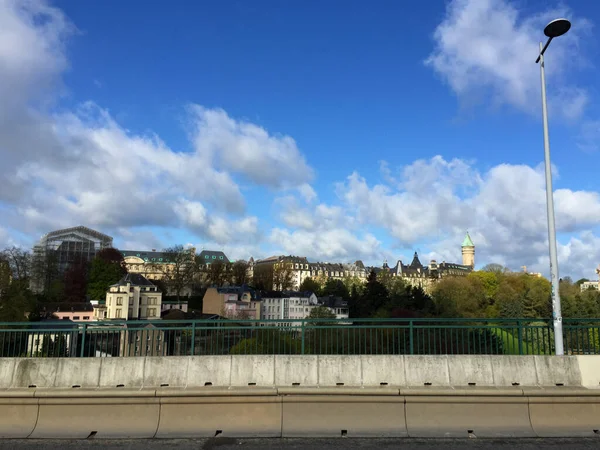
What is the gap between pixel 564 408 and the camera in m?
8.49

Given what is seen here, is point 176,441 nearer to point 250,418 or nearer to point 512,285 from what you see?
point 250,418

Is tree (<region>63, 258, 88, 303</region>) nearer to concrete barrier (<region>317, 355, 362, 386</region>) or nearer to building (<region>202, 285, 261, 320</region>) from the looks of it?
building (<region>202, 285, 261, 320</region>)

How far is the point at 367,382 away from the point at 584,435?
3995mm

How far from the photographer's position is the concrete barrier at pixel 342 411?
27.4ft

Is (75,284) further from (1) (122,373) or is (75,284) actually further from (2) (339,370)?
(2) (339,370)

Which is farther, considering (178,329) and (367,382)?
(178,329)

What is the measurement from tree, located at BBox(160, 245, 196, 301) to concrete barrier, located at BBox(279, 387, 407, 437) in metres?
90.3

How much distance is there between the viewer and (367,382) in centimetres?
909

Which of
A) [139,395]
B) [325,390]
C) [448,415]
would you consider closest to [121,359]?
[139,395]

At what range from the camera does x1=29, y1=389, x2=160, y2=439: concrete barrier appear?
8.38 m

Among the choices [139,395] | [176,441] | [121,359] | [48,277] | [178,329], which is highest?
[48,277]

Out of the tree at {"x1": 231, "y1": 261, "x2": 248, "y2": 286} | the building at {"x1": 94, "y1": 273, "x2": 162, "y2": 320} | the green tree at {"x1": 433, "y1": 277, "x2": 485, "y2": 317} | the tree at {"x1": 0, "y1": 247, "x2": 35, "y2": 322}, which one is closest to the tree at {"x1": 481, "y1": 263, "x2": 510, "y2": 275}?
the green tree at {"x1": 433, "y1": 277, "x2": 485, "y2": 317}

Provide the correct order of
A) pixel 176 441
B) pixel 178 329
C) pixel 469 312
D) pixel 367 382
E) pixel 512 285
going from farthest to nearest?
pixel 512 285 < pixel 469 312 < pixel 178 329 < pixel 367 382 < pixel 176 441

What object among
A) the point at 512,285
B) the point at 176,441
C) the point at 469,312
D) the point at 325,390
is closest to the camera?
the point at 176,441
